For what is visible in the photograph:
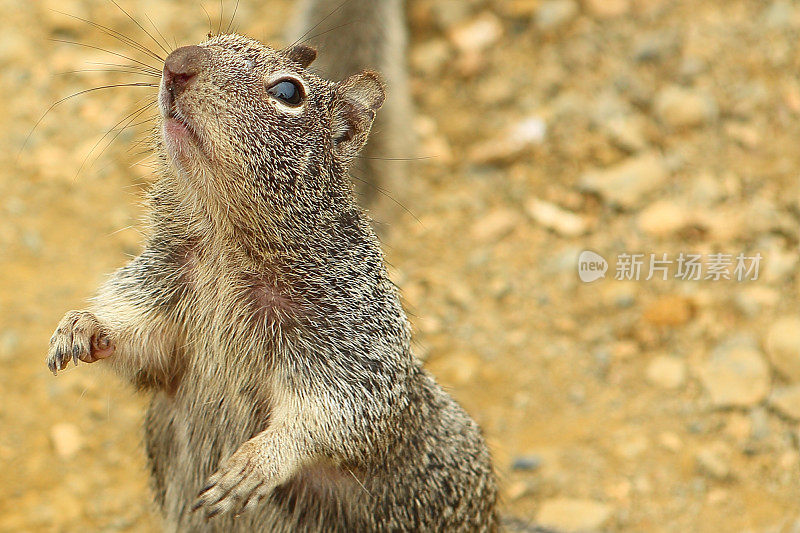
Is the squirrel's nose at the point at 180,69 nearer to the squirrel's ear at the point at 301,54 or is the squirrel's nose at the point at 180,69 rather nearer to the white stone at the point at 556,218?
the squirrel's ear at the point at 301,54

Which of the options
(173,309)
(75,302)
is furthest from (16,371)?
(173,309)

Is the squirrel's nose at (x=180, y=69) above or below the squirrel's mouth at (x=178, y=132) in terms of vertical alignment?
above

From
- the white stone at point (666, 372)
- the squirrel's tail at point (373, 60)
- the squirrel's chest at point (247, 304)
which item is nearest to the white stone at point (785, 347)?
the white stone at point (666, 372)

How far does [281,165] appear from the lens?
106 inches

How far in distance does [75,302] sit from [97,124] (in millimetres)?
1430

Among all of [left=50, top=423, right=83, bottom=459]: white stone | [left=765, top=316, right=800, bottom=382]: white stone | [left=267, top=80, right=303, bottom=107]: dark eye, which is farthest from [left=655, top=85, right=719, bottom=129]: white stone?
[left=50, top=423, right=83, bottom=459]: white stone

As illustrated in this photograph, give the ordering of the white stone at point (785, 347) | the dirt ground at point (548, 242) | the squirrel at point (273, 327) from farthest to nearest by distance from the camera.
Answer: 1. the white stone at point (785, 347)
2. the dirt ground at point (548, 242)
3. the squirrel at point (273, 327)

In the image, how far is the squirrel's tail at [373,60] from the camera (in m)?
4.93

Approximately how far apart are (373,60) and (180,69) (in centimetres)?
268

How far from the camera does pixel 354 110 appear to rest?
296 cm

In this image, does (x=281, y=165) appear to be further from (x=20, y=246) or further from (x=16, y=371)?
(x=20, y=246)

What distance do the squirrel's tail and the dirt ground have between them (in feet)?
0.78

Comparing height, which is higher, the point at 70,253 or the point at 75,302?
the point at 70,253

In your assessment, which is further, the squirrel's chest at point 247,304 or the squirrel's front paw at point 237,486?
the squirrel's chest at point 247,304
